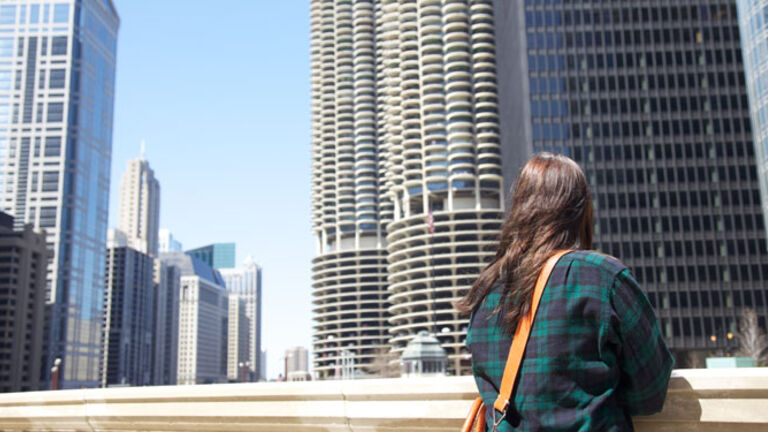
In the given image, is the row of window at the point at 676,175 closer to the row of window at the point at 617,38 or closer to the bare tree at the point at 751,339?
the bare tree at the point at 751,339

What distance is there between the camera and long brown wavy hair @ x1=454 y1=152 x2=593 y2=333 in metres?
3.49

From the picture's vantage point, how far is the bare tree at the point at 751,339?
8000cm

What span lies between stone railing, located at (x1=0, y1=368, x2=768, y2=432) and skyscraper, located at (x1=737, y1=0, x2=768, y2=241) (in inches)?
2220

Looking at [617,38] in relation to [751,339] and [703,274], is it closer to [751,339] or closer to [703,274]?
[703,274]

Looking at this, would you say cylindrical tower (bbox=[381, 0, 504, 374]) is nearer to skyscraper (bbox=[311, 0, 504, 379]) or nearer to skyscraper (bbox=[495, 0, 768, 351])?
skyscraper (bbox=[311, 0, 504, 379])

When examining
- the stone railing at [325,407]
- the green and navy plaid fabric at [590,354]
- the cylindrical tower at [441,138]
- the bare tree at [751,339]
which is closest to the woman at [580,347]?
the green and navy plaid fabric at [590,354]

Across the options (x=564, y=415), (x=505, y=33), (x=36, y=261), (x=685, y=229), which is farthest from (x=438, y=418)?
(x=36, y=261)

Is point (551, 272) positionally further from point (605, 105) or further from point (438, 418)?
point (605, 105)

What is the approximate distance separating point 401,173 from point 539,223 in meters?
167

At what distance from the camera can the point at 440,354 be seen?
217 ft

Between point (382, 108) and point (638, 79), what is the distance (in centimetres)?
9242

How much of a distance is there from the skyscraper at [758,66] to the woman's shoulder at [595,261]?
190 feet

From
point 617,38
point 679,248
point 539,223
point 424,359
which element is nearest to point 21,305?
point 424,359

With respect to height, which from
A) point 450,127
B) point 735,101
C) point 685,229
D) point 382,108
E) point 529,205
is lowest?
point 529,205
